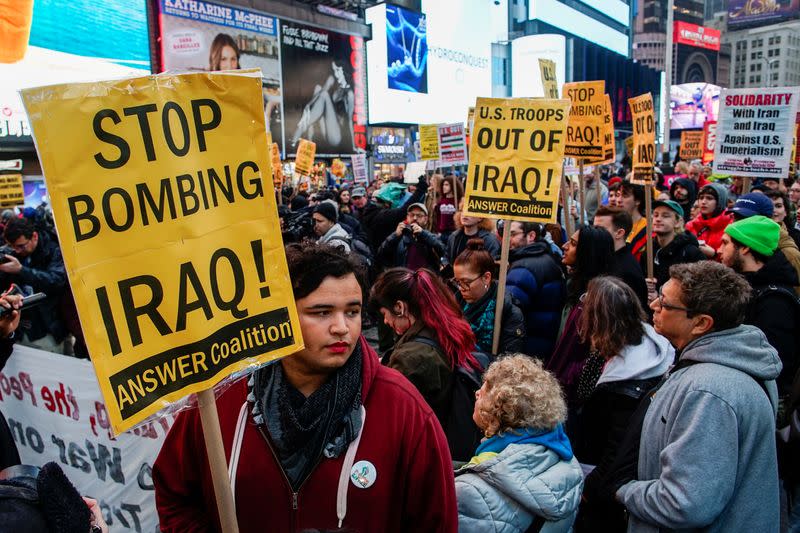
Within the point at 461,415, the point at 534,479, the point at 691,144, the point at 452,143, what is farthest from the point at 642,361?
the point at 691,144

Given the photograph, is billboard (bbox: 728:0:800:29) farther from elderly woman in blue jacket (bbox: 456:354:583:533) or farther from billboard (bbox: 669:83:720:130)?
elderly woman in blue jacket (bbox: 456:354:583:533)

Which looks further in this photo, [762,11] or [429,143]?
[762,11]

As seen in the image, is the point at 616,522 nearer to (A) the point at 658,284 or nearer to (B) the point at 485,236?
(A) the point at 658,284

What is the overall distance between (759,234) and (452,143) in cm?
788

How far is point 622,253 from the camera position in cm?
502

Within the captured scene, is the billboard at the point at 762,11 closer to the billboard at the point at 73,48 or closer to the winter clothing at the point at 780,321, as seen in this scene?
the billboard at the point at 73,48

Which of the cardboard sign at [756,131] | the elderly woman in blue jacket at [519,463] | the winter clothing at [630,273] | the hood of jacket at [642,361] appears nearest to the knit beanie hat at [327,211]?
the winter clothing at [630,273]

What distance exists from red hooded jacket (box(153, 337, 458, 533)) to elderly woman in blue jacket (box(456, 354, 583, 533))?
218 millimetres

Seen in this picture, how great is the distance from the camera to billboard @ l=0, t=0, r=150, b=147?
22031 mm

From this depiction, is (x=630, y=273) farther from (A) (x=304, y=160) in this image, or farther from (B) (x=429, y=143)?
(A) (x=304, y=160)

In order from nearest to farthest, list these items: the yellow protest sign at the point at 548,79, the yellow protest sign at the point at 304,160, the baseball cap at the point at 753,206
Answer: the baseball cap at the point at 753,206
the yellow protest sign at the point at 548,79
the yellow protest sign at the point at 304,160

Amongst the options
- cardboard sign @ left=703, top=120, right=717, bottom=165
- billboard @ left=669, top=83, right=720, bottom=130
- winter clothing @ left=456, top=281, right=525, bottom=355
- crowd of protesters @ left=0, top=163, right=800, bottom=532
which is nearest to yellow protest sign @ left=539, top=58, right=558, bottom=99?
winter clothing @ left=456, top=281, right=525, bottom=355

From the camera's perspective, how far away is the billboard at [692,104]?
75438mm

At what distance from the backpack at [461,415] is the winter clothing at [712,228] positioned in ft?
14.0
